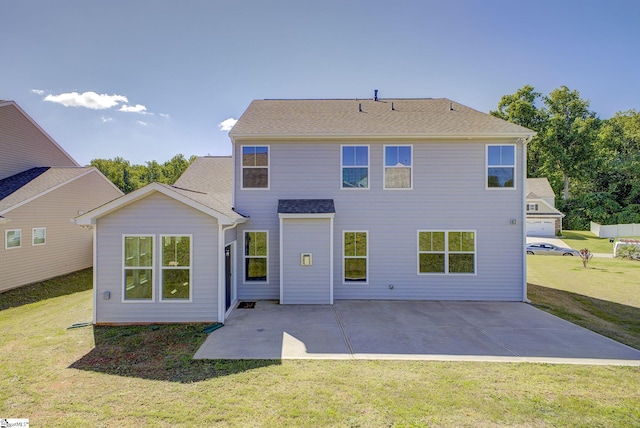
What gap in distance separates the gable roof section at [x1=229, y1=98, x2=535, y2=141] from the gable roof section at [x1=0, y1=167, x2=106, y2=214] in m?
9.56

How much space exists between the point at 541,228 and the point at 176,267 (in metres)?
34.2

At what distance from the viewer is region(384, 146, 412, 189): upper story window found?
9.80 metres

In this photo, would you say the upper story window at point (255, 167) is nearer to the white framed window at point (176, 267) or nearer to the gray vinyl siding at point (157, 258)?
the gray vinyl siding at point (157, 258)

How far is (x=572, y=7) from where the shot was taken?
36.1ft

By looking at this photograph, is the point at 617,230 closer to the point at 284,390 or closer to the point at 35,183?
the point at 284,390

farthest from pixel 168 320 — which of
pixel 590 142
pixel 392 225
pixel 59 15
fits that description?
pixel 590 142

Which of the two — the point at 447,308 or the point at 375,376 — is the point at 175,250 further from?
the point at 447,308

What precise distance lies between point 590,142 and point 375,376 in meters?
47.7

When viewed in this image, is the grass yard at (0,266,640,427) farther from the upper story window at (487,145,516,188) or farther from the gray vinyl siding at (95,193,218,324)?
the upper story window at (487,145,516,188)

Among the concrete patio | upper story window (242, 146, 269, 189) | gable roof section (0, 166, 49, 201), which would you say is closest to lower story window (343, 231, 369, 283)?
the concrete patio

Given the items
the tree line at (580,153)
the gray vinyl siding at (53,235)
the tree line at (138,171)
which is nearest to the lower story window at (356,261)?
the gray vinyl siding at (53,235)

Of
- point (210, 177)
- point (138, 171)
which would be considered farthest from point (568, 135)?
point (138, 171)

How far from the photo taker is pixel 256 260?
971cm

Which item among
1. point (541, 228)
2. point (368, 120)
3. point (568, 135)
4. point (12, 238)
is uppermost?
point (568, 135)
